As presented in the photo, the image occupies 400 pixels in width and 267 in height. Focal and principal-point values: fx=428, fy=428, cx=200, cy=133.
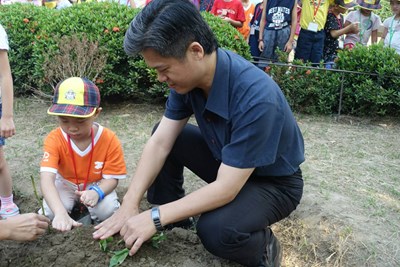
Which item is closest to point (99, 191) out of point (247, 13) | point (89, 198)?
point (89, 198)

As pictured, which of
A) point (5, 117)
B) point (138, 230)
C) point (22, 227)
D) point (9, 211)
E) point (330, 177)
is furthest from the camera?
point (330, 177)

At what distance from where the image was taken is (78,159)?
278 cm

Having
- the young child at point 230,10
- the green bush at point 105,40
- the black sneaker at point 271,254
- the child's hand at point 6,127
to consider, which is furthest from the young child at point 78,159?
the young child at point 230,10

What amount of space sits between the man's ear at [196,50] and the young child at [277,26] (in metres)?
4.10

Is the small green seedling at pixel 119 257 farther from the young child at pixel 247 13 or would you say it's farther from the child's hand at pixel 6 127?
the young child at pixel 247 13

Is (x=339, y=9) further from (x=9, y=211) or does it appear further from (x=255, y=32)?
(x=9, y=211)

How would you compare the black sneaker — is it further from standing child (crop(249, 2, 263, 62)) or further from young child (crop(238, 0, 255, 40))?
young child (crop(238, 0, 255, 40))

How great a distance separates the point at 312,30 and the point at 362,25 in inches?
38.3

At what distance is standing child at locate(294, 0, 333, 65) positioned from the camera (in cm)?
601

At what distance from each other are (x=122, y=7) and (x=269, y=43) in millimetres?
2134

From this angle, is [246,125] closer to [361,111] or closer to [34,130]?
[34,130]

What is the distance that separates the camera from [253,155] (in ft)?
6.63

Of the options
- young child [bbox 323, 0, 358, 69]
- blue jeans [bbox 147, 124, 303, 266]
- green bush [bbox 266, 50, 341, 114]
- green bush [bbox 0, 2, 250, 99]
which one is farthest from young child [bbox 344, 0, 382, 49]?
blue jeans [bbox 147, 124, 303, 266]

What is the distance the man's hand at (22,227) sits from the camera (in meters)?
2.16
